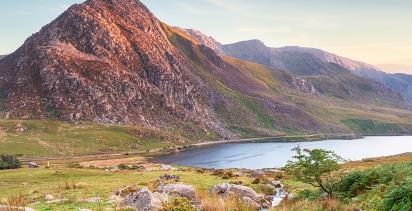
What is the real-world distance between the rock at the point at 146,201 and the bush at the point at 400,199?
402 inches

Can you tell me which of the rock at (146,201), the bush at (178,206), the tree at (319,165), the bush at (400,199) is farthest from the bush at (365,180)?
the bush at (178,206)

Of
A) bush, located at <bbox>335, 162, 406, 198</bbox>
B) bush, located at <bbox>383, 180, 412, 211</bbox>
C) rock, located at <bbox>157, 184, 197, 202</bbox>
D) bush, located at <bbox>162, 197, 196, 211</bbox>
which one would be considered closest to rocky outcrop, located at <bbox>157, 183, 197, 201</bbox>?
rock, located at <bbox>157, 184, 197, 202</bbox>

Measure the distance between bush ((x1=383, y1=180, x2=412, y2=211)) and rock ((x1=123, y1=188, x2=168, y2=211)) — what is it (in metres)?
10.2

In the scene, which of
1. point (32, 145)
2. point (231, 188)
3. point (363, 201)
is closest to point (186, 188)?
point (231, 188)

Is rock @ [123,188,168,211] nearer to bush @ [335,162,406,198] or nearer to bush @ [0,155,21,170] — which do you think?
bush @ [335,162,406,198]

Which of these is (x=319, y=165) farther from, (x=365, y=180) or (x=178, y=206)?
(x=178, y=206)

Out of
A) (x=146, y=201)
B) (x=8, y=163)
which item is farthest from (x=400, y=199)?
(x=8, y=163)

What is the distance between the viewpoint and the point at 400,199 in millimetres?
17766

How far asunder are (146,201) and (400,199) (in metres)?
11.9

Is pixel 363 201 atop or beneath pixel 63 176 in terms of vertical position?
atop

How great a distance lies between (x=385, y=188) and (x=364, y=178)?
11.4 ft

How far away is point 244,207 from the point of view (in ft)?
65.7

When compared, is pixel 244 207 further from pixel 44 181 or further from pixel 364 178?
pixel 44 181

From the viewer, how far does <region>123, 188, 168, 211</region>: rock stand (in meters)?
21.5
